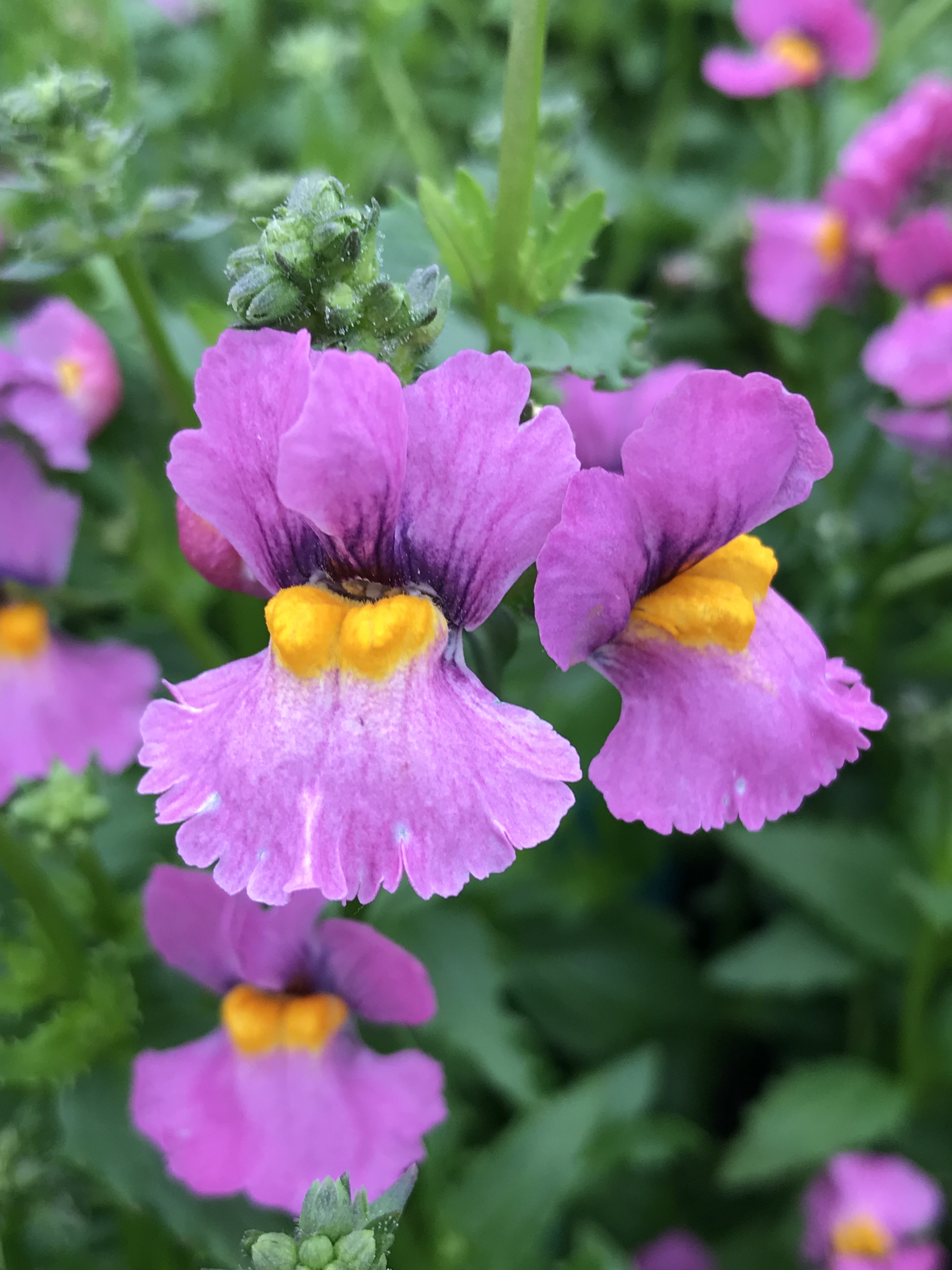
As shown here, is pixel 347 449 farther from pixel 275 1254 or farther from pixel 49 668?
pixel 49 668

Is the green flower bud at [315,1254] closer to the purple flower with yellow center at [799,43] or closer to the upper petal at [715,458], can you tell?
the upper petal at [715,458]

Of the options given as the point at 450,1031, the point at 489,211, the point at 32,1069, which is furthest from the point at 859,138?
the point at 32,1069

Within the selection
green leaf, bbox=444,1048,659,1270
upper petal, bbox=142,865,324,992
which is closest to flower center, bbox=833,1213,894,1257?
green leaf, bbox=444,1048,659,1270

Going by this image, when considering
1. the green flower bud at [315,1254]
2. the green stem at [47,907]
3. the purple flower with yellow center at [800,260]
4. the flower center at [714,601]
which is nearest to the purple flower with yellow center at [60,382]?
the green stem at [47,907]

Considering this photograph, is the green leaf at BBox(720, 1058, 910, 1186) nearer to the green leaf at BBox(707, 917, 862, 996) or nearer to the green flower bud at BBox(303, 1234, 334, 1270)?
the green leaf at BBox(707, 917, 862, 996)

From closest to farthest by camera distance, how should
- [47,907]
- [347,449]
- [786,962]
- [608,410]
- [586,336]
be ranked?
1. [347,449]
2. [586,336]
3. [47,907]
4. [608,410]
5. [786,962]

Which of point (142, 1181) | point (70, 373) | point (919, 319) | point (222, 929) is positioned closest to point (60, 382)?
point (70, 373)

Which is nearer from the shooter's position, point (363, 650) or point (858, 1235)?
point (363, 650)
